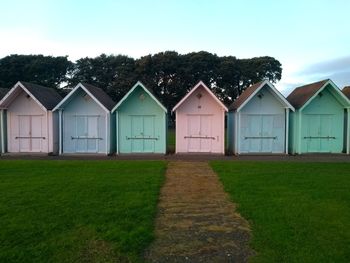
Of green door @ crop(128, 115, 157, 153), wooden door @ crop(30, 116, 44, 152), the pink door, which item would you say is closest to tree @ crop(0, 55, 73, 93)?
wooden door @ crop(30, 116, 44, 152)

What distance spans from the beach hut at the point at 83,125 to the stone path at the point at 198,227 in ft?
35.9

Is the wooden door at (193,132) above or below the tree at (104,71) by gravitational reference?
below

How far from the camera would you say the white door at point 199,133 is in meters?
22.1

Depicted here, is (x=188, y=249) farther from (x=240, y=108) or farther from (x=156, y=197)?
(x=240, y=108)

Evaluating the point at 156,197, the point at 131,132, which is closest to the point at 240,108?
the point at 131,132

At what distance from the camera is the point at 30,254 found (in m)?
5.81

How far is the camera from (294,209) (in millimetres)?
8562

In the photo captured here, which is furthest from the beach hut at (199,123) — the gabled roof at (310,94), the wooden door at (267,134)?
the gabled roof at (310,94)

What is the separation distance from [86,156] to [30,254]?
1548cm

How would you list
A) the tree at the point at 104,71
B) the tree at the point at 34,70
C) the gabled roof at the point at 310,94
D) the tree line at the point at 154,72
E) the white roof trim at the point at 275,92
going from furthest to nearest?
1. the tree at the point at 34,70
2. the tree at the point at 104,71
3. the tree line at the point at 154,72
4. the gabled roof at the point at 310,94
5. the white roof trim at the point at 275,92

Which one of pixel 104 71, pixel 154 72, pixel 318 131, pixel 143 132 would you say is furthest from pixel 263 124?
pixel 104 71

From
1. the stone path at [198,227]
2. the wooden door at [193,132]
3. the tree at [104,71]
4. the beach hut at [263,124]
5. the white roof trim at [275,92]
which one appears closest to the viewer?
the stone path at [198,227]

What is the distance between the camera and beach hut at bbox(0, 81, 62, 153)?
22188 mm

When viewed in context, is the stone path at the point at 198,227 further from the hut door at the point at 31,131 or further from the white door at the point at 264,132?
the hut door at the point at 31,131
